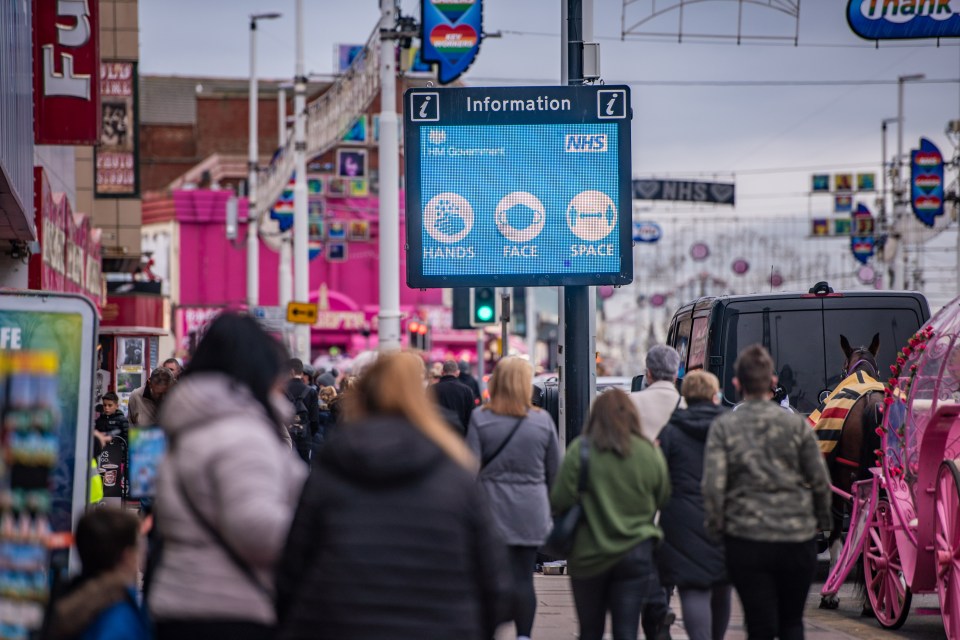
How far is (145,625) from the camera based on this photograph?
4.88m

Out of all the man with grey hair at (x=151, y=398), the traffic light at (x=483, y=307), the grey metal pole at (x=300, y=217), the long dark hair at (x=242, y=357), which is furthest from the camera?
the grey metal pole at (x=300, y=217)

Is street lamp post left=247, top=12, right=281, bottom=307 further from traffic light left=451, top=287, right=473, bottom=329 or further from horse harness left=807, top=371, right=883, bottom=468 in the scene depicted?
horse harness left=807, top=371, right=883, bottom=468

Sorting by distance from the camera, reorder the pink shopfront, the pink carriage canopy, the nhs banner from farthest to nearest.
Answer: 1. the pink shopfront
2. the nhs banner
3. the pink carriage canopy

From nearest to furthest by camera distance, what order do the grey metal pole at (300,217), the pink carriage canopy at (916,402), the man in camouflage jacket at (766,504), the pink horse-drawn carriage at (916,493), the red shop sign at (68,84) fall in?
the man in camouflage jacket at (766,504) < the pink horse-drawn carriage at (916,493) < the pink carriage canopy at (916,402) < the red shop sign at (68,84) < the grey metal pole at (300,217)

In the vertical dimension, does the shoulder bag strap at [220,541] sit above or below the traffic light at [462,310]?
below

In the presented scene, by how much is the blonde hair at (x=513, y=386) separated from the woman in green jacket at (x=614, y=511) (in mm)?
959

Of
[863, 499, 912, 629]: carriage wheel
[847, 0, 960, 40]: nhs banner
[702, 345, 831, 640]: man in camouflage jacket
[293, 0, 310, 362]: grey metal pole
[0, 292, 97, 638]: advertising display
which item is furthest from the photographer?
[293, 0, 310, 362]: grey metal pole

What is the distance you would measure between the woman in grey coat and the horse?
347cm

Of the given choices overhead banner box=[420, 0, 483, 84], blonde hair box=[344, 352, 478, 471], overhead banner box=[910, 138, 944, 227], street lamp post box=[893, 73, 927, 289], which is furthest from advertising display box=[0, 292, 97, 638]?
street lamp post box=[893, 73, 927, 289]

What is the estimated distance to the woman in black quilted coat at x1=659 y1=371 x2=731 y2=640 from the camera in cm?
795

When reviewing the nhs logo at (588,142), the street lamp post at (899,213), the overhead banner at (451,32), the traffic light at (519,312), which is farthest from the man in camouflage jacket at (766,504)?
the traffic light at (519,312)

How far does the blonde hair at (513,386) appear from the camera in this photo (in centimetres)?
832

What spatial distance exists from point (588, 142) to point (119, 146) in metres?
20.3

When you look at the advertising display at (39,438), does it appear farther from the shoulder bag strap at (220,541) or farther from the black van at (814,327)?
the black van at (814,327)
